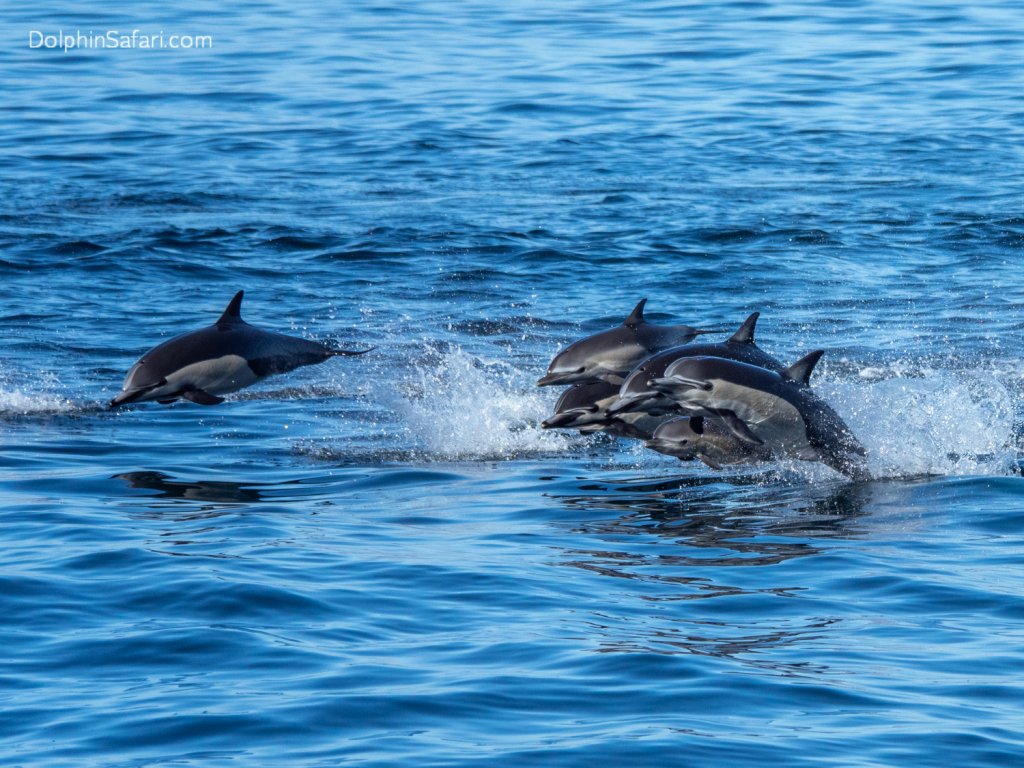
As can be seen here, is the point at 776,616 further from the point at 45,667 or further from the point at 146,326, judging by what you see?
the point at 146,326

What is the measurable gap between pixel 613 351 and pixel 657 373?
1069 mm

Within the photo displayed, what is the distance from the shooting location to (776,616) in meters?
7.77

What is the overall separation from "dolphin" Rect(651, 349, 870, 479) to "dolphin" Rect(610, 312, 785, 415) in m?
0.11

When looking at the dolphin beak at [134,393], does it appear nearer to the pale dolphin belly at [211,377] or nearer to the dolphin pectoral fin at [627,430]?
the pale dolphin belly at [211,377]

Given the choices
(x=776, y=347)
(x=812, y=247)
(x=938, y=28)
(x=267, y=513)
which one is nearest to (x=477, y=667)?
(x=267, y=513)

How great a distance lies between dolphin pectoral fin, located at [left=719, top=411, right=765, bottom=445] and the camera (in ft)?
31.3

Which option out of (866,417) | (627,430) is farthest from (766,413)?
(866,417)

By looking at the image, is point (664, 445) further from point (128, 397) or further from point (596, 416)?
point (128, 397)

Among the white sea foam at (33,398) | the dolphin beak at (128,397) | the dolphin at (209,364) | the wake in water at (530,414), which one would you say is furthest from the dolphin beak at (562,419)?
the white sea foam at (33,398)

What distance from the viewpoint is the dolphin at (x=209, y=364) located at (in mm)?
10523

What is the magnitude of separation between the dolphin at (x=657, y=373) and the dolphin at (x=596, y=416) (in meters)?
0.27

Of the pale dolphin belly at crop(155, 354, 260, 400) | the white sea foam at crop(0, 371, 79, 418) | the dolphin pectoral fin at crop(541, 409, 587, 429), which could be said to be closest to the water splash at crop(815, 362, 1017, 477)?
the dolphin pectoral fin at crop(541, 409, 587, 429)

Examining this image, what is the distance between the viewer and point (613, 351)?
36.4ft

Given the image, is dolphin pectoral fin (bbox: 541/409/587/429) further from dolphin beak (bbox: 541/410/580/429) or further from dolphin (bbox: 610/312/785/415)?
dolphin (bbox: 610/312/785/415)
